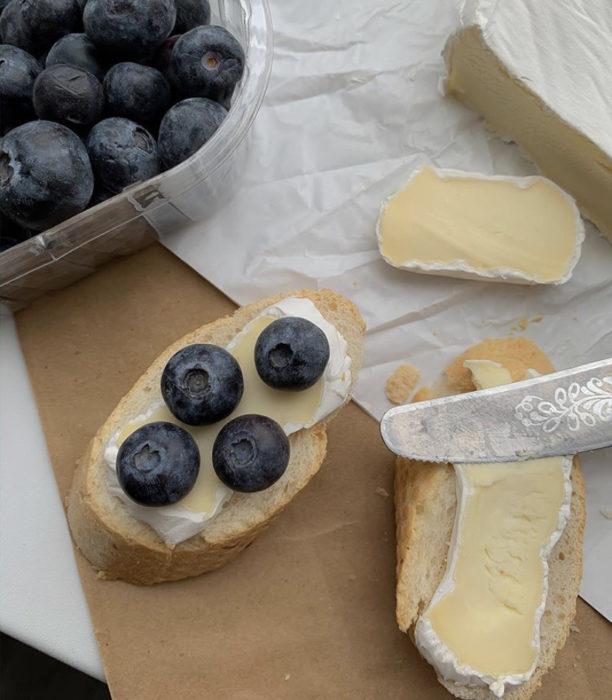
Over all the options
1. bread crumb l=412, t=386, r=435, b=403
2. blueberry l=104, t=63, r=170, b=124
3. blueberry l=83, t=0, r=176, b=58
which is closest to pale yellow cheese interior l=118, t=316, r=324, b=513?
bread crumb l=412, t=386, r=435, b=403

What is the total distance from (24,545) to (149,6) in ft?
4.22

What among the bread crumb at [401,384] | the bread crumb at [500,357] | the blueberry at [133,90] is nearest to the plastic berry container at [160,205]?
the blueberry at [133,90]

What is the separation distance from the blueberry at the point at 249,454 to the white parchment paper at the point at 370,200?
455mm

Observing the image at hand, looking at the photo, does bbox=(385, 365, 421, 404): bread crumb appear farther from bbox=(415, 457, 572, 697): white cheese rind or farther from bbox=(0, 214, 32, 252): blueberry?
bbox=(0, 214, 32, 252): blueberry

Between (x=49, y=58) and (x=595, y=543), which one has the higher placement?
(x=49, y=58)

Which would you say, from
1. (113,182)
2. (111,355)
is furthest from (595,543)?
(113,182)

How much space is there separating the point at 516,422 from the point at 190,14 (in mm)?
1224

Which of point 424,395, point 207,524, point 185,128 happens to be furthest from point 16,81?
point 424,395

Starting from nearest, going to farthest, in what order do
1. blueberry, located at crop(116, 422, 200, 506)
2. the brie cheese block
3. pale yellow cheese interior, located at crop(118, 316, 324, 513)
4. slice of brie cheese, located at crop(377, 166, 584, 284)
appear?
blueberry, located at crop(116, 422, 200, 506), pale yellow cheese interior, located at crop(118, 316, 324, 513), the brie cheese block, slice of brie cheese, located at crop(377, 166, 584, 284)

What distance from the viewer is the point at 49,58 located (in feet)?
5.38

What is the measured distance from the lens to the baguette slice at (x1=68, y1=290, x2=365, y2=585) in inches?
61.7

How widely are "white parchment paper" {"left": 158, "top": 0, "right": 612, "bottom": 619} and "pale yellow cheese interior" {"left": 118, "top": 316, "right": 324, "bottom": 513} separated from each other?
0.32 metres

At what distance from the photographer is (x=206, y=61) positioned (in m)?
1.59

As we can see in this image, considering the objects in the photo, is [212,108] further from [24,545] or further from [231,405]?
[24,545]
